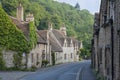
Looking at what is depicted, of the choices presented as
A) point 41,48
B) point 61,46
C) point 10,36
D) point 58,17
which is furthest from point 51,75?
point 58,17

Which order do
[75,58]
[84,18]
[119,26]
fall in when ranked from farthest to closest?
[84,18] < [75,58] < [119,26]

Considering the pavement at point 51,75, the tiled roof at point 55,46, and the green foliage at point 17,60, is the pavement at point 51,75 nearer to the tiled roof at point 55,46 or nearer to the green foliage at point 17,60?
the green foliage at point 17,60

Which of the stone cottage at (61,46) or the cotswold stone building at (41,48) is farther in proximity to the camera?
the stone cottage at (61,46)

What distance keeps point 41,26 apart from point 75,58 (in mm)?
16250

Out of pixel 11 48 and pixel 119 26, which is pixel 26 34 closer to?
pixel 11 48

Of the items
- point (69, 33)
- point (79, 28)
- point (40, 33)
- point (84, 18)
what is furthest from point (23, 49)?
point (84, 18)

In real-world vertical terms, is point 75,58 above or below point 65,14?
below

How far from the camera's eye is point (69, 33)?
139125 millimetres

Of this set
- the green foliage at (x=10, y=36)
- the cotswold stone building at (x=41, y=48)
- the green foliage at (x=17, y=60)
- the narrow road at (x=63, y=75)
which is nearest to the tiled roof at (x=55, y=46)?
the cotswold stone building at (x=41, y=48)

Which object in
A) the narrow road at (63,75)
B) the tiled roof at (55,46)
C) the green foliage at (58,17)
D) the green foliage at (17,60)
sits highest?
the green foliage at (58,17)

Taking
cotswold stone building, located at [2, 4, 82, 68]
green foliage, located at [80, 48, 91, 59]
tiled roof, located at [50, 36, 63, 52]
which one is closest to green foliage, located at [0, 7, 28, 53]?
cotswold stone building, located at [2, 4, 82, 68]

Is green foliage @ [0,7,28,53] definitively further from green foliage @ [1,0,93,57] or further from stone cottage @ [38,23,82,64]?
green foliage @ [1,0,93,57]

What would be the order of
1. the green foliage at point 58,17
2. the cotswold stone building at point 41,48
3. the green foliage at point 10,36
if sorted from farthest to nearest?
the green foliage at point 58,17, the cotswold stone building at point 41,48, the green foliage at point 10,36

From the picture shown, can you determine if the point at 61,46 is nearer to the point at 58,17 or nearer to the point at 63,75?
the point at 58,17
